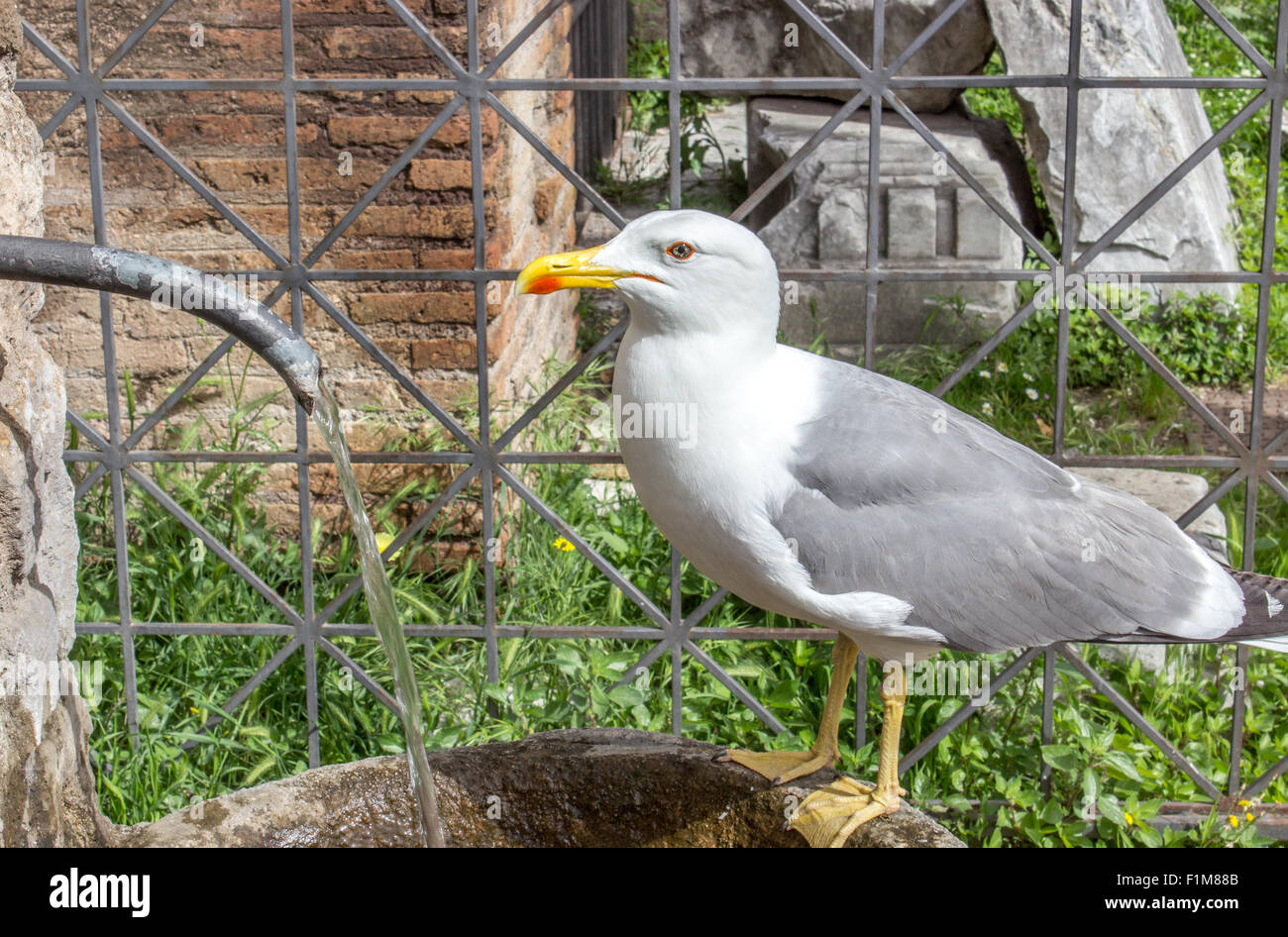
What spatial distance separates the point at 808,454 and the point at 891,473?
156 millimetres

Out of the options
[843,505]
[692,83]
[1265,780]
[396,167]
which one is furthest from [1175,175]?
[396,167]

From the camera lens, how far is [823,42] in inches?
230

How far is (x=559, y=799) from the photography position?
228cm

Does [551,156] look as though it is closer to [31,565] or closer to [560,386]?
[560,386]

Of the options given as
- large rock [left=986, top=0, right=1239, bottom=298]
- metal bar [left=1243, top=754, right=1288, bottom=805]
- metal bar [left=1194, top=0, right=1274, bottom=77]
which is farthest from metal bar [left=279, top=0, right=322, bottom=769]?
large rock [left=986, top=0, right=1239, bottom=298]

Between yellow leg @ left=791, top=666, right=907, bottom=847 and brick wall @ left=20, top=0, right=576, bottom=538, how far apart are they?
1.73 m

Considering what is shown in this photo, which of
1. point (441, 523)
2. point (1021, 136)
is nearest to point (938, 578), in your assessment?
point (441, 523)

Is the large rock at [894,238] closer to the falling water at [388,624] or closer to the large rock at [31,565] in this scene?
the falling water at [388,624]

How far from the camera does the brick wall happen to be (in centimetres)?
356

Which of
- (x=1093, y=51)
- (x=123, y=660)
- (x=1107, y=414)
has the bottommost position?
(x=123, y=660)

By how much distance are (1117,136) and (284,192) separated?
12.4 ft

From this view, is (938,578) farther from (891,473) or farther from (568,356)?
(568,356)

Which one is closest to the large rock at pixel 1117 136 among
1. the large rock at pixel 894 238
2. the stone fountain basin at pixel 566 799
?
the large rock at pixel 894 238

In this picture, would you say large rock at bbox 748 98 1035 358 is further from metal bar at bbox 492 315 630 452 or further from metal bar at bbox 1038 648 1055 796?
metal bar at bbox 492 315 630 452
